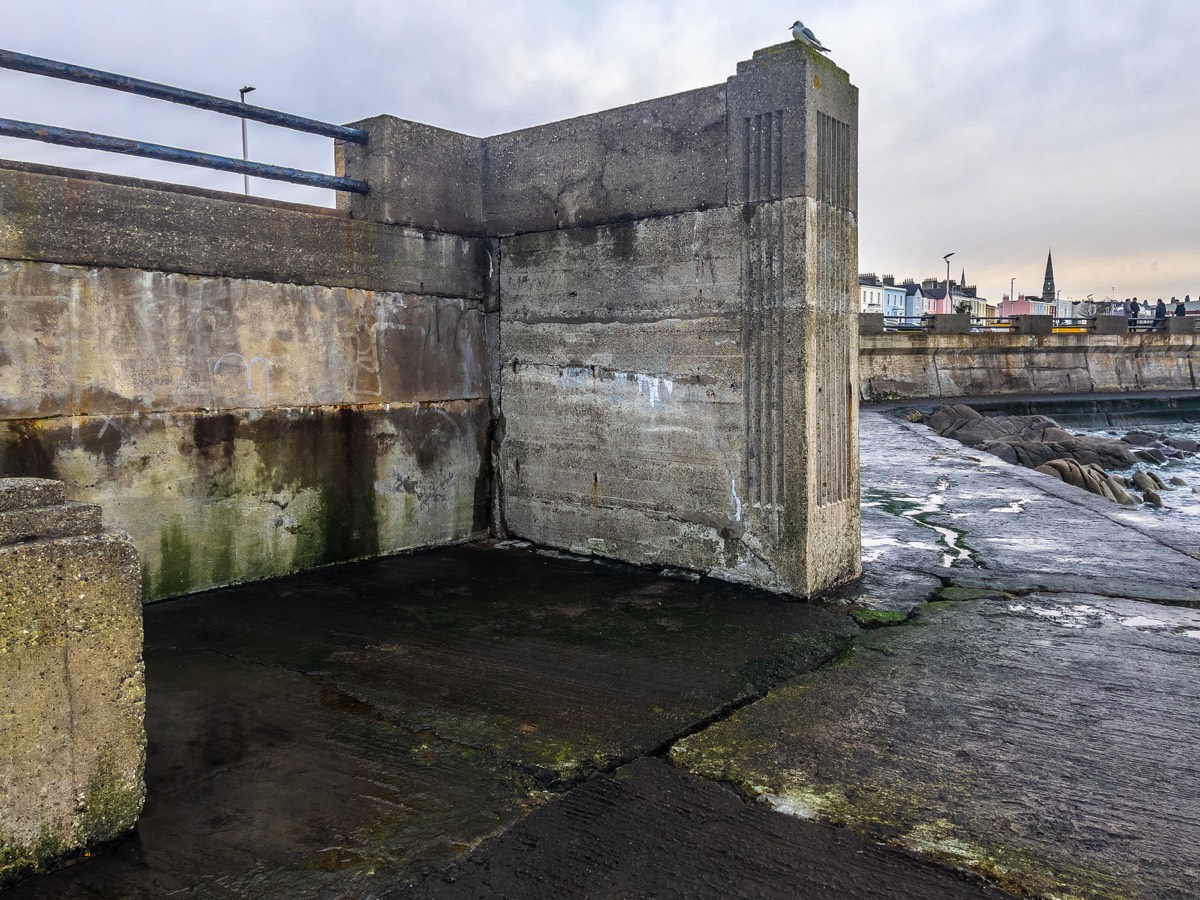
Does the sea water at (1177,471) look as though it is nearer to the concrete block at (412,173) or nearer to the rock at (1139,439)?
the rock at (1139,439)

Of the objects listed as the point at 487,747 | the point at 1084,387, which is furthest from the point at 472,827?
the point at 1084,387

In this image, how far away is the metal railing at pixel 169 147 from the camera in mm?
4375

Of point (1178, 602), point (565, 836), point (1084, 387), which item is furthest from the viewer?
point (1084, 387)

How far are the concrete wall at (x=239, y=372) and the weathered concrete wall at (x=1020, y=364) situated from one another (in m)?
22.2

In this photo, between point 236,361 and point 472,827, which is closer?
point 472,827

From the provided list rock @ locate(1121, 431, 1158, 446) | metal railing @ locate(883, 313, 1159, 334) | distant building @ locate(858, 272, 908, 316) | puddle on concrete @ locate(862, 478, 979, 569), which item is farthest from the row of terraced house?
puddle on concrete @ locate(862, 478, 979, 569)

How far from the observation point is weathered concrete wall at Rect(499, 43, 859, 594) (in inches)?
195

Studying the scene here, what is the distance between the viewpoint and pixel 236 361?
5.21 m

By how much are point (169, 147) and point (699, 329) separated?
3334 mm

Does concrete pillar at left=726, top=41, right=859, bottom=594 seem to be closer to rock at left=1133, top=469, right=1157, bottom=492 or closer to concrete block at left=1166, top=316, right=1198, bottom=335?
rock at left=1133, top=469, right=1157, bottom=492

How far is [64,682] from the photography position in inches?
93.2

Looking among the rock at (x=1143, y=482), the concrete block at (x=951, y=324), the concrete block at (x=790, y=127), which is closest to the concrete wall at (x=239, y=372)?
the concrete block at (x=790, y=127)

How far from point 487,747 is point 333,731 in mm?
624

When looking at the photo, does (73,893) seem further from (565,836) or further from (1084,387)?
(1084,387)
